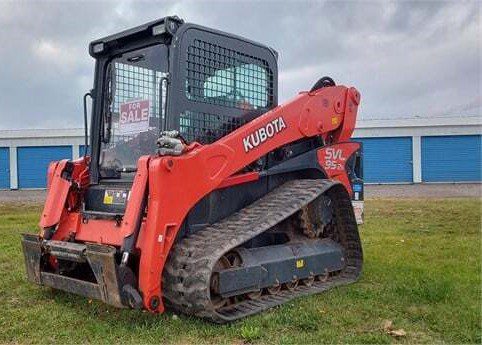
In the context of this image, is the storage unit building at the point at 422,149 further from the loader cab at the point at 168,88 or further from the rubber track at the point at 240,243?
the loader cab at the point at 168,88

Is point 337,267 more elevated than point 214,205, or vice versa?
point 214,205

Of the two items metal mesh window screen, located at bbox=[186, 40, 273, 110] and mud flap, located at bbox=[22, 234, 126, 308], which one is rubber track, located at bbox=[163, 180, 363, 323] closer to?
mud flap, located at bbox=[22, 234, 126, 308]

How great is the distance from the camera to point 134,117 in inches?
243

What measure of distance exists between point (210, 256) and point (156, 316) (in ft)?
2.78

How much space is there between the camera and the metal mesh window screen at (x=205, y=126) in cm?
573

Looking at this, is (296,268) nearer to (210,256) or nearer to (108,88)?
(210,256)

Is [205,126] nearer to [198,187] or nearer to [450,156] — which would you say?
[198,187]

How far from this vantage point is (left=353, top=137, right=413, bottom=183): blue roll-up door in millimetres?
31734

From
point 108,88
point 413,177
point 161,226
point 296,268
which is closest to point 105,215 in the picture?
point 161,226

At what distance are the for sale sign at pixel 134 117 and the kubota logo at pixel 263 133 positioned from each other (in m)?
1.06

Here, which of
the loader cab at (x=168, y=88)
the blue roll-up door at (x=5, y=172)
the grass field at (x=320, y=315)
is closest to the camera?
the grass field at (x=320, y=315)

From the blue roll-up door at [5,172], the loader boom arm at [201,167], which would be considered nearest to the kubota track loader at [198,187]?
the loader boom arm at [201,167]

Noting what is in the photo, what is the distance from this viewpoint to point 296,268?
239 inches

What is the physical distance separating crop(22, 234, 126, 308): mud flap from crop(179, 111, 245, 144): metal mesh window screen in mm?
1478
